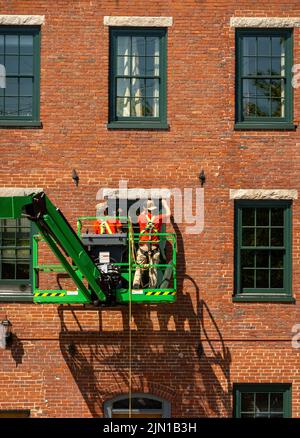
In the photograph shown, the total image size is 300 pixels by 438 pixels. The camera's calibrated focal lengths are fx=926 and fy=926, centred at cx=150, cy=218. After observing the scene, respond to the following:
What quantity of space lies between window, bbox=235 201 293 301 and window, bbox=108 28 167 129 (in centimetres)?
280

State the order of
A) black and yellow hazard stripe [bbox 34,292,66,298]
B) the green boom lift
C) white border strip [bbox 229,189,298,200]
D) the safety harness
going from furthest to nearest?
white border strip [bbox 229,189,298,200] < the safety harness < black and yellow hazard stripe [bbox 34,292,66,298] < the green boom lift

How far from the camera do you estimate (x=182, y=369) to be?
19250 millimetres

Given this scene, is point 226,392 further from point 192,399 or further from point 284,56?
point 284,56

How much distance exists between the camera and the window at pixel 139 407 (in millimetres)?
19234

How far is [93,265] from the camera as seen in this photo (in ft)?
57.7

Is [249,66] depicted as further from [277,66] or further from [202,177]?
[202,177]

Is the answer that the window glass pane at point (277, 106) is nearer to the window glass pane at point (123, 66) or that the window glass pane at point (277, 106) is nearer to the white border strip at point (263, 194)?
the white border strip at point (263, 194)

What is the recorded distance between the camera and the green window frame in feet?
63.5

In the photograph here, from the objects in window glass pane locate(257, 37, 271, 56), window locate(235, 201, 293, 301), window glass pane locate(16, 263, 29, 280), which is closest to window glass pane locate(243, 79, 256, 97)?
window glass pane locate(257, 37, 271, 56)

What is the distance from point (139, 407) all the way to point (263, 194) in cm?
514

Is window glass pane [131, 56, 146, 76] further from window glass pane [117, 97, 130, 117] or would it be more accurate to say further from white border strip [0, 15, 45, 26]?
white border strip [0, 15, 45, 26]

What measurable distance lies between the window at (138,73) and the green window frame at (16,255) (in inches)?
118

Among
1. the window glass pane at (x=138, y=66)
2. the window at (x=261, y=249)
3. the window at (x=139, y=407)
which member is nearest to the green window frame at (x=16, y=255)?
the window at (x=139, y=407)

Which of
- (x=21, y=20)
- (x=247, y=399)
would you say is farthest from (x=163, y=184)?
(x=247, y=399)
